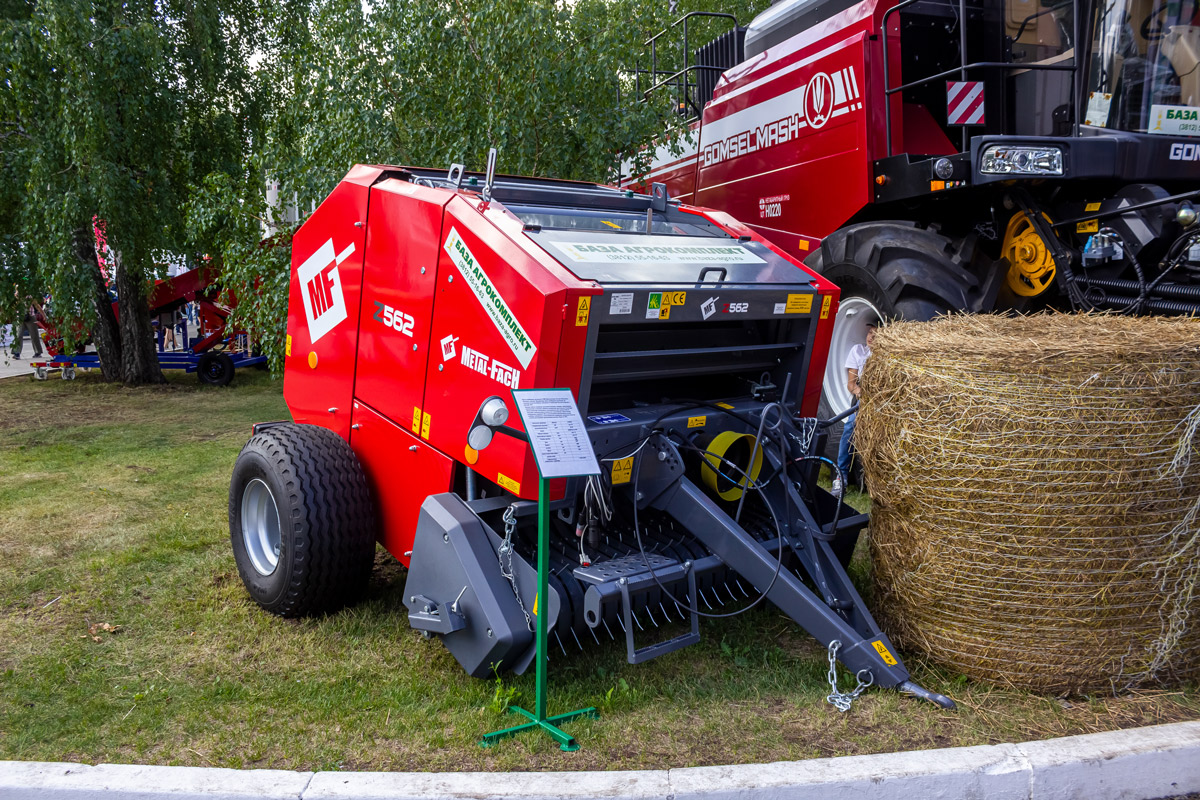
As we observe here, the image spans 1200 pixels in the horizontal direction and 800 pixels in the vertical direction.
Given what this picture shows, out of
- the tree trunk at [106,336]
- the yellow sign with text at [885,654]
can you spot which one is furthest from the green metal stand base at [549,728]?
the tree trunk at [106,336]

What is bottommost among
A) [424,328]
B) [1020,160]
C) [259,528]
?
[259,528]

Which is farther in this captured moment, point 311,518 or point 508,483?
point 311,518

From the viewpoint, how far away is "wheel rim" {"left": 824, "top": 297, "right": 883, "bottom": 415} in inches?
217

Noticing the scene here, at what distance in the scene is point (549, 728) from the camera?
9.55ft

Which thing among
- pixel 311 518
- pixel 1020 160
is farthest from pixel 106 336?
pixel 1020 160

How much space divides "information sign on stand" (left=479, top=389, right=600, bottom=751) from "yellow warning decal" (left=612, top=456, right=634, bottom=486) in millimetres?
460

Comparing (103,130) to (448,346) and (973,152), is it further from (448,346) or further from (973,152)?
(973,152)

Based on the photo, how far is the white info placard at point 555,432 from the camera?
2.83 metres

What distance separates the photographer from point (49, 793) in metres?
2.58

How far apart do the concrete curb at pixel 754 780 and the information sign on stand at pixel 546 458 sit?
0.32 metres

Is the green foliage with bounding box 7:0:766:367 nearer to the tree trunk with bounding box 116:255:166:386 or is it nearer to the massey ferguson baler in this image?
the tree trunk with bounding box 116:255:166:386

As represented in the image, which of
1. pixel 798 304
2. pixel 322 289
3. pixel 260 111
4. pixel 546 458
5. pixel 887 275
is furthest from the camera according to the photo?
pixel 260 111

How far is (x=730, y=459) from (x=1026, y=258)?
1980 mm

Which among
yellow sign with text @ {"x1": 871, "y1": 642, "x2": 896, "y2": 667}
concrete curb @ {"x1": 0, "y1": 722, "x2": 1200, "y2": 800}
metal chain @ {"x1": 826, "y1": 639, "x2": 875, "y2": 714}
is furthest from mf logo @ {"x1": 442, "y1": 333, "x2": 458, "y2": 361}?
yellow sign with text @ {"x1": 871, "y1": 642, "x2": 896, "y2": 667}
